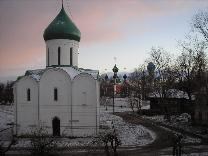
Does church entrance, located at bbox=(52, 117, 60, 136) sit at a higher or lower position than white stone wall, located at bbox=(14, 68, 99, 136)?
lower

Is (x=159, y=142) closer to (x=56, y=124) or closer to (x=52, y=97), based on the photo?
(x=56, y=124)

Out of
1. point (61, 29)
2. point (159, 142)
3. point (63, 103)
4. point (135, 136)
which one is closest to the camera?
point (159, 142)

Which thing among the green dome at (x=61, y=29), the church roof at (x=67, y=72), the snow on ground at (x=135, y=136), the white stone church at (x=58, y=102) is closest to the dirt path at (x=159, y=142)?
the snow on ground at (x=135, y=136)

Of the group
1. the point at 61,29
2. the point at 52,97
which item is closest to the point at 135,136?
the point at 52,97

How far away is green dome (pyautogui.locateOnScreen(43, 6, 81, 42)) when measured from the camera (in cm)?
3139

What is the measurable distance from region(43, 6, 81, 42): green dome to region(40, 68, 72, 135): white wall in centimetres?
377

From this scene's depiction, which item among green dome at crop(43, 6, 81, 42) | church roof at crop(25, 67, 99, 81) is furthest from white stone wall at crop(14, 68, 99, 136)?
green dome at crop(43, 6, 81, 42)

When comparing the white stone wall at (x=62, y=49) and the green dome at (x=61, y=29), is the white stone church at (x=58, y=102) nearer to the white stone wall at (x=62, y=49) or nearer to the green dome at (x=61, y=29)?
the white stone wall at (x=62, y=49)

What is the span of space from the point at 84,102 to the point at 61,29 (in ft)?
24.0

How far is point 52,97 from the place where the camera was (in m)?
29.8

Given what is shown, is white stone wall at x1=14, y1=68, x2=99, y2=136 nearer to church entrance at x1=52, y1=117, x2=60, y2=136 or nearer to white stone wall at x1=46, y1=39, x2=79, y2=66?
church entrance at x1=52, y1=117, x2=60, y2=136

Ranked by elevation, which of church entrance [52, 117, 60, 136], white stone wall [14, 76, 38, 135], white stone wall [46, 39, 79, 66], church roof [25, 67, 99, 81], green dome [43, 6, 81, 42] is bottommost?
church entrance [52, 117, 60, 136]

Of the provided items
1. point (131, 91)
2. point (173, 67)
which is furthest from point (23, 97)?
point (131, 91)

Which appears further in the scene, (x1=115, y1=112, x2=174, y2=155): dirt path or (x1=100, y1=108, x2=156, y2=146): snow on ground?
(x1=100, y1=108, x2=156, y2=146): snow on ground
